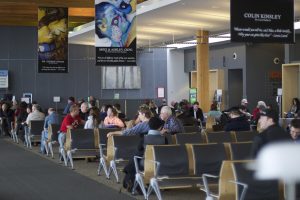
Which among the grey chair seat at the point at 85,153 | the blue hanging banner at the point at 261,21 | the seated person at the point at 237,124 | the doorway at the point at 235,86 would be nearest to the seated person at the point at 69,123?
the grey chair seat at the point at 85,153

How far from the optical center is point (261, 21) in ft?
31.9

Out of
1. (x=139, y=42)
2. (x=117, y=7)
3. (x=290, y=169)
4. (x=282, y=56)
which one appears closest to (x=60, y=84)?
(x=139, y=42)

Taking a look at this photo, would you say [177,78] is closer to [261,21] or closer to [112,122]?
[112,122]

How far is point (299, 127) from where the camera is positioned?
5.82 m

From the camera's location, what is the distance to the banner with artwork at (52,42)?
62.4 feet

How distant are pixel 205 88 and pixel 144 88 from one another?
9606 millimetres

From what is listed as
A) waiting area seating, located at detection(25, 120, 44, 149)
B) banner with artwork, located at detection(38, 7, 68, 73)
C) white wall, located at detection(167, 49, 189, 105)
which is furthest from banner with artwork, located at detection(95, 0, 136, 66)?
white wall, located at detection(167, 49, 189, 105)

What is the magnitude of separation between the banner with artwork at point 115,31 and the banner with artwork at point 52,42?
5.23 metres

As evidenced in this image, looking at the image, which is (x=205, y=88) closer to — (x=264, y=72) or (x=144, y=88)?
(x=264, y=72)

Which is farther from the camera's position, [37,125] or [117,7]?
[37,125]

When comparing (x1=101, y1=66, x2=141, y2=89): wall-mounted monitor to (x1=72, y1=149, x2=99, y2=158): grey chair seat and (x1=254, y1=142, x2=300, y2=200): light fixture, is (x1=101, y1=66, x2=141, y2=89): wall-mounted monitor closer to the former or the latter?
(x1=72, y1=149, x2=99, y2=158): grey chair seat

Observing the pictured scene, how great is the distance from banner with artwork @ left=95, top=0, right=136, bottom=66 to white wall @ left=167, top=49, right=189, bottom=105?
18391mm

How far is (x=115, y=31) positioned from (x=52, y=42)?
5.72 metres

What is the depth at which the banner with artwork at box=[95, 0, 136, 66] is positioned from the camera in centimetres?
1394
